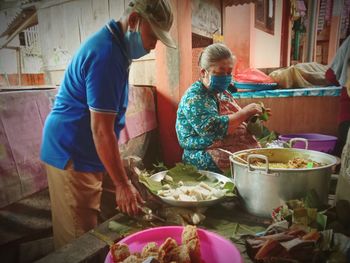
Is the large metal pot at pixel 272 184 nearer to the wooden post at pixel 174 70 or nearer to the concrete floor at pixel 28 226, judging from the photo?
the concrete floor at pixel 28 226

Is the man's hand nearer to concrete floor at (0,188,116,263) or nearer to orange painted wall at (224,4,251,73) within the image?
concrete floor at (0,188,116,263)

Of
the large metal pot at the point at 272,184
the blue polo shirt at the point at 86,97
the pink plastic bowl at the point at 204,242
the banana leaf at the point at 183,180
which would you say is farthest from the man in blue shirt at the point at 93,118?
the large metal pot at the point at 272,184

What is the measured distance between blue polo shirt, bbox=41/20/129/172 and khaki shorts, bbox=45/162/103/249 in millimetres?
67

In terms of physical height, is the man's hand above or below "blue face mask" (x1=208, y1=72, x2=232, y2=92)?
below

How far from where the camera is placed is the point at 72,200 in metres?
1.88

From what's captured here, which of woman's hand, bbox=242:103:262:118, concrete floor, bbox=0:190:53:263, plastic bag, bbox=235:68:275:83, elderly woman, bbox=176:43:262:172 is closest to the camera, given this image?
elderly woman, bbox=176:43:262:172

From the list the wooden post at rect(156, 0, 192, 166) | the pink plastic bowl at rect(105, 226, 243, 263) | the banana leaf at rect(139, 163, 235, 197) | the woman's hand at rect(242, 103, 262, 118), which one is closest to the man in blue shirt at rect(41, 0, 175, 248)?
the banana leaf at rect(139, 163, 235, 197)

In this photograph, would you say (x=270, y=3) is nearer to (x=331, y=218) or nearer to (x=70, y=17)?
(x=70, y=17)

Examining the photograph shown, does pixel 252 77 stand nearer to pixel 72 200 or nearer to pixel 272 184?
pixel 272 184

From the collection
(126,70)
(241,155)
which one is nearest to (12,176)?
(126,70)

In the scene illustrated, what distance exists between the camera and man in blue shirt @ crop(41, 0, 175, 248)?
1.49 meters

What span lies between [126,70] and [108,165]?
59 centimetres

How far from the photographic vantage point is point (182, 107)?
245 cm

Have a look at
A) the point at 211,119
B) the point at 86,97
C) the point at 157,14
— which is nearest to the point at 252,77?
the point at 211,119
